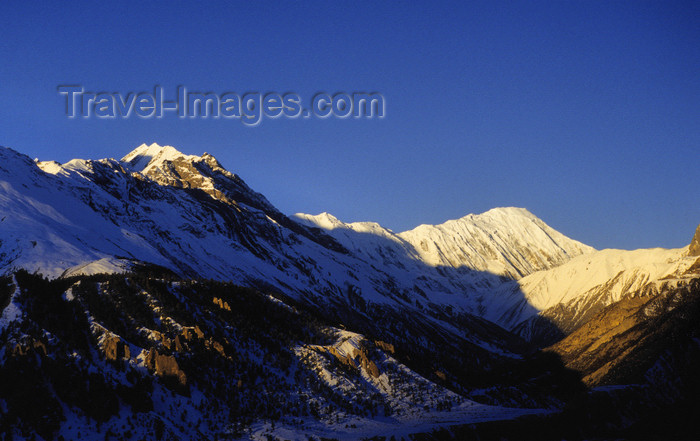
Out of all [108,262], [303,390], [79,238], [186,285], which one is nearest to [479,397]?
[303,390]

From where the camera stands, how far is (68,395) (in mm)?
56438

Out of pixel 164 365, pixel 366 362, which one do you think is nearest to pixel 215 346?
pixel 164 365

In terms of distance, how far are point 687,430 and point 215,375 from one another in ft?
180

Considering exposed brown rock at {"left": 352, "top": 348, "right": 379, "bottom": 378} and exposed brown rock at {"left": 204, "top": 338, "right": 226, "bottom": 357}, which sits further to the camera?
exposed brown rock at {"left": 352, "top": 348, "right": 379, "bottom": 378}

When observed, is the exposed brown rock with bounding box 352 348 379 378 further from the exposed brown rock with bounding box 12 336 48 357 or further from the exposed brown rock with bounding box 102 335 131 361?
the exposed brown rock with bounding box 12 336 48 357

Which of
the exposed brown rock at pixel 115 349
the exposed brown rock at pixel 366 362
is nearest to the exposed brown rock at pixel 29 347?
the exposed brown rock at pixel 115 349

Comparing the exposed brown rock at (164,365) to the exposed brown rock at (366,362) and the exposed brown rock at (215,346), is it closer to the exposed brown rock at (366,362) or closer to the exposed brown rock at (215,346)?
the exposed brown rock at (215,346)

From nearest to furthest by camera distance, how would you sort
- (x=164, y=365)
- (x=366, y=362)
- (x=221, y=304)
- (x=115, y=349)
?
1. (x=115, y=349)
2. (x=164, y=365)
3. (x=366, y=362)
4. (x=221, y=304)

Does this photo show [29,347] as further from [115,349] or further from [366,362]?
[366,362]

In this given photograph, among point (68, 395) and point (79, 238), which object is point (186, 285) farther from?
point (79, 238)

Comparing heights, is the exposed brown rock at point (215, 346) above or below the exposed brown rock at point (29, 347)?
below

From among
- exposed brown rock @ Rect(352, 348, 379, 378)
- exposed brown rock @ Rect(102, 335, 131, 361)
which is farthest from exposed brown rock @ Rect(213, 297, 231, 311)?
exposed brown rock @ Rect(102, 335, 131, 361)

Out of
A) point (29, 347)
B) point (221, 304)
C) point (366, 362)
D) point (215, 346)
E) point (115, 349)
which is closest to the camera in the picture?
point (29, 347)

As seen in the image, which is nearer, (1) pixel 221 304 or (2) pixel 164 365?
(2) pixel 164 365
